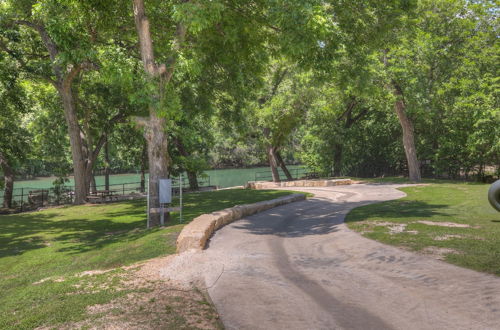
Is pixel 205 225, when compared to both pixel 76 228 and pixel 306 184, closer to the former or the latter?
pixel 76 228

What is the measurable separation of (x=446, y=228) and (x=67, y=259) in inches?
385

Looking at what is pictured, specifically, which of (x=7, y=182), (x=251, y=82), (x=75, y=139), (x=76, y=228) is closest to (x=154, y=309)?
(x=76, y=228)

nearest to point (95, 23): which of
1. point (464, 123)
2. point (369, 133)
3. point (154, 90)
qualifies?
point (154, 90)

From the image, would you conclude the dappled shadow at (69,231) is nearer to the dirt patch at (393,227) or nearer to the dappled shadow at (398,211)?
the dirt patch at (393,227)

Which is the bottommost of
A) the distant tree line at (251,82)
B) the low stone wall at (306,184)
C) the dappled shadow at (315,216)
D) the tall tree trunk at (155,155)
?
the dappled shadow at (315,216)

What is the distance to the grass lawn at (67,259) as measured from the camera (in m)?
5.82

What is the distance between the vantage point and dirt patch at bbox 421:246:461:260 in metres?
8.20

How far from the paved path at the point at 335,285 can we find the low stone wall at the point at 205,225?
0.37 m

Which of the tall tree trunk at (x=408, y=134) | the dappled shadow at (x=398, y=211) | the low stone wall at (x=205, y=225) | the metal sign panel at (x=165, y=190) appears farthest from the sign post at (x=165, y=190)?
the tall tree trunk at (x=408, y=134)

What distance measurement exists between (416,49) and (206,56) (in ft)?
58.9

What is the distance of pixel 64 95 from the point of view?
71.1ft

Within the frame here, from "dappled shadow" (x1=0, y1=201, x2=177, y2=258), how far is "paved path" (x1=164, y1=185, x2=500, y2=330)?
3978 millimetres

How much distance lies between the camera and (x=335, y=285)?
6.89 metres

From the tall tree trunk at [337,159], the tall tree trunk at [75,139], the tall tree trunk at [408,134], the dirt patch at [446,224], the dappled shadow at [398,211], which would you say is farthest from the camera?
the tall tree trunk at [337,159]
